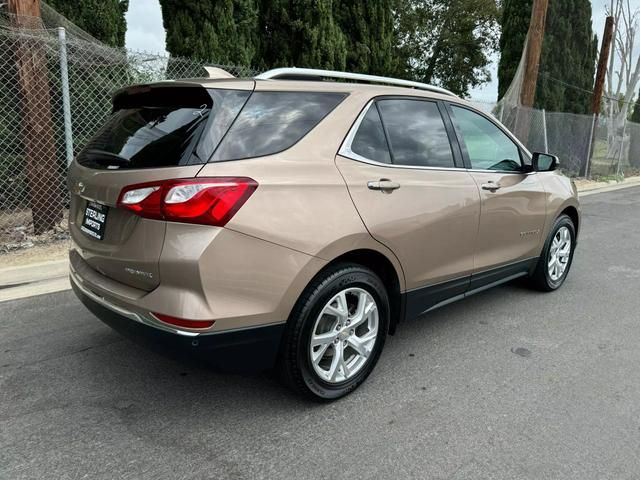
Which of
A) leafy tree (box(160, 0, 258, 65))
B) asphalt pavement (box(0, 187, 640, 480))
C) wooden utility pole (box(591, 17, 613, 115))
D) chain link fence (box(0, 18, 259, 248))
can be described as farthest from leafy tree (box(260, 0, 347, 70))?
wooden utility pole (box(591, 17, 613, 115))

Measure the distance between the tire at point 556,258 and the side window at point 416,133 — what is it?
1689 mm

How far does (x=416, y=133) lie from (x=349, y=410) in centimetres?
174

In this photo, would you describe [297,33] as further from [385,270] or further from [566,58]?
[566,58]

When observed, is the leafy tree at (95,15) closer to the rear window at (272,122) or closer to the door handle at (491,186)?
the rear window at (272,122)

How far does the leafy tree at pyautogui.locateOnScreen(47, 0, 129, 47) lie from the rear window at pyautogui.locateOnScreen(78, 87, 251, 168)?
5705 mm

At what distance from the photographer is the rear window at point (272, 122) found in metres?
Result: 2.38

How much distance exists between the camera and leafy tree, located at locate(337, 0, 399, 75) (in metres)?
13.2

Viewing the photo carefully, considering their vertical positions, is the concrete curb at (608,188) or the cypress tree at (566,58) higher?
the cypress tree at (566,58)

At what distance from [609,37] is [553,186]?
52.2ft

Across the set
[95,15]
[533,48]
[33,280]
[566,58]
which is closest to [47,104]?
[33,280]

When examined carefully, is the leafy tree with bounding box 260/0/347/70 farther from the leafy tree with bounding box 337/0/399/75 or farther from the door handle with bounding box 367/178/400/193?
the door handle with bounding box 367/178/400/193

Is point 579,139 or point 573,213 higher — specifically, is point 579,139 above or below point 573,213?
above

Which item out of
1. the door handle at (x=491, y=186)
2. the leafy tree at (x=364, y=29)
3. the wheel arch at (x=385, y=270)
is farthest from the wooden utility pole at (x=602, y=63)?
the wheel arch at (x=385, y=270)

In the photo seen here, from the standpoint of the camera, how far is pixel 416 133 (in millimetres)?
3236
